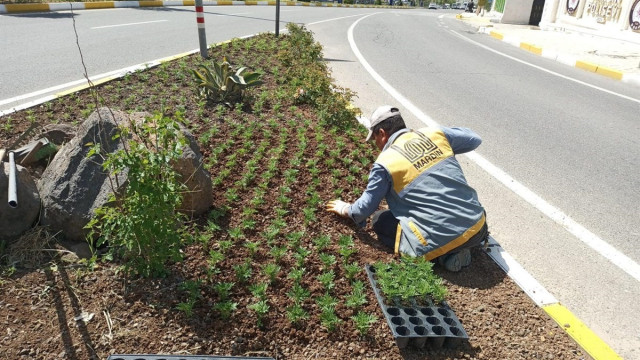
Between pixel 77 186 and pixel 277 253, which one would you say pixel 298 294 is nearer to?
pixel 277 253

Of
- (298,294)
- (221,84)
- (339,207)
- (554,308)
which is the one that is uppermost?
(221,84)

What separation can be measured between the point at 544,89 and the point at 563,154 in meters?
3.88

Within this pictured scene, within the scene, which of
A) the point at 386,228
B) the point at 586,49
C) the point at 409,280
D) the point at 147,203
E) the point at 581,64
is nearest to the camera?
the point at 147,203

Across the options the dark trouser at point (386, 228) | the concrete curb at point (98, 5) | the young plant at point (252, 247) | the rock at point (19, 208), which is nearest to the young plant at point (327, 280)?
the young plant at point (252, 247)

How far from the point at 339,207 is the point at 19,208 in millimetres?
2221

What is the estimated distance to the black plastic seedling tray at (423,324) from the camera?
2.50 metres

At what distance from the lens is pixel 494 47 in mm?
14656

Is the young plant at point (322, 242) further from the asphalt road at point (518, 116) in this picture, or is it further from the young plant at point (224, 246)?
the asphalt road at point (518, 116)

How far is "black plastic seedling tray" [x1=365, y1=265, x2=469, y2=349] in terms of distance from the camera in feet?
8.19

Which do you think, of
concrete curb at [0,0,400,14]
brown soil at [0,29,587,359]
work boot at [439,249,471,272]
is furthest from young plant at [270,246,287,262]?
concrete curb at [0,0,400,14]

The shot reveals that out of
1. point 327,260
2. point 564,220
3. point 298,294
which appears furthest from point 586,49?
point 298,294

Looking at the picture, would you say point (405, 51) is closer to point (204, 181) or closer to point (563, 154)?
point (563, 154)

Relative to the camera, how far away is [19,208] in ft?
9.81

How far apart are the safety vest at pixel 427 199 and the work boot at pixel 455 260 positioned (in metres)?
0.09
